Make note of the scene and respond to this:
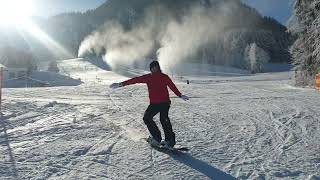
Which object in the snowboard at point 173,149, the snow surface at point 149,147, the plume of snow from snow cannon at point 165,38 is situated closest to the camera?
the snow surface at point 149,147

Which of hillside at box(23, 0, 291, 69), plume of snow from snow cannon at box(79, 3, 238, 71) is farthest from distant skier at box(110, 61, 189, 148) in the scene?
hillside at box(23, 0, 291, 69)

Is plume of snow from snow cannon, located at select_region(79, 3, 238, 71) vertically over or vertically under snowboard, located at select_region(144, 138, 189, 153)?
over

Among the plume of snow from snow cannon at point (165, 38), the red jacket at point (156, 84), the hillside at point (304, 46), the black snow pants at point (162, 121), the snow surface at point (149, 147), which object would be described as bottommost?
the snow surface at point (149, 147)

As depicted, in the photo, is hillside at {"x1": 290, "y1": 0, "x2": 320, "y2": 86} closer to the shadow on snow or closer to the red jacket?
the red jacket

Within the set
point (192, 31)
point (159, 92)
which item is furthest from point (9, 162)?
point (192, 31)

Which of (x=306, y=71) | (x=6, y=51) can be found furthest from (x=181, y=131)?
(x=6, y=51)

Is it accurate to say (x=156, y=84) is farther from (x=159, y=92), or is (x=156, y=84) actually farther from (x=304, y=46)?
(x=304, y=46)

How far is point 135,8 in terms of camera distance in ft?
546

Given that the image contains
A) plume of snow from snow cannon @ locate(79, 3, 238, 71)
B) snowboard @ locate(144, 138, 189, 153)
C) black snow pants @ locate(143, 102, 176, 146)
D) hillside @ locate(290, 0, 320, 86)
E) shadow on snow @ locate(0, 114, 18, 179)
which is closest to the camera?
shadow on snow @ locate(0, 114, 18, 179)

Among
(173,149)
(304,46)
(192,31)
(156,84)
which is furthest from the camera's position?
(192,31)

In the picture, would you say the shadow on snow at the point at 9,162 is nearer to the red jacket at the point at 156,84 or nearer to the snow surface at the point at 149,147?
the snow surface at the point at 149,147

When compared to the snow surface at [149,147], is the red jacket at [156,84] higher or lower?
higher

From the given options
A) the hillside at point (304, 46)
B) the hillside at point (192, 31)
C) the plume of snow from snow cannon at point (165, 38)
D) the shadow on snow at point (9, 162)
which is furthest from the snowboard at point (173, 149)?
the hillside at point (192, 31)

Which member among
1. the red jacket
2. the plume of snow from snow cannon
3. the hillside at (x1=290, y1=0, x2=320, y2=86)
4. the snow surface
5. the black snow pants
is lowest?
the snow surface
